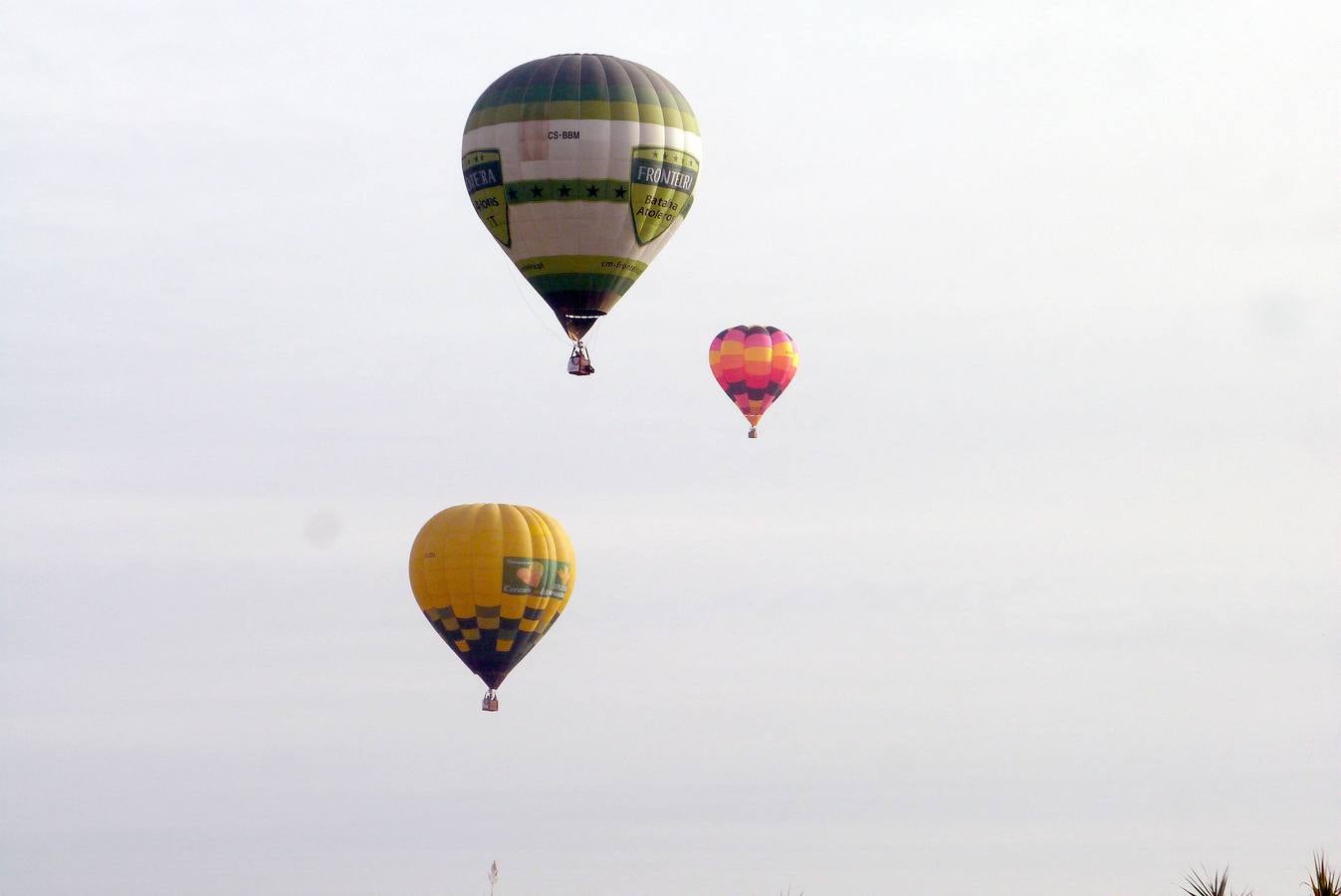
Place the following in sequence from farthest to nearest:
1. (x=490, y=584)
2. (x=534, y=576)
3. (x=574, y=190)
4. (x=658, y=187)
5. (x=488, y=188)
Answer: (x=534, y=576), (x=490, y=584), (x=488, y=188), (x=658, y=187), (x=574, y=190)

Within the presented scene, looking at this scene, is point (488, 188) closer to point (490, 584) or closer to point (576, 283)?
point (576, 283)

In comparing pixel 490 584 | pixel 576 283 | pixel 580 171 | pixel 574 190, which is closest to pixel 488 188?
pixel 574 190

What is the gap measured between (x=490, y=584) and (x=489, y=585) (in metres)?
0.04

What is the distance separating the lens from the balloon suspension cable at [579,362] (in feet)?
223

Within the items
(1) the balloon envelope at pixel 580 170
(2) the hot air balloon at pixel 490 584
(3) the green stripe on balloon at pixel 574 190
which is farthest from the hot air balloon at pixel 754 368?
(3) the green stripe on balloon at pixel 574 190

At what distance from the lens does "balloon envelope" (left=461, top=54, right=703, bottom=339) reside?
65.6 meters

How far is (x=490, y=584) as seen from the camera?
72125mm

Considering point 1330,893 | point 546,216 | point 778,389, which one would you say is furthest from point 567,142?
point 1330,893

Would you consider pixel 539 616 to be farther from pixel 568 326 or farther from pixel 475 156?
pixel 475 156

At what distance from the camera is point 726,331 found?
89.9m

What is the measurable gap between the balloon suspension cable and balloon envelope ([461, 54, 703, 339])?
35 cm

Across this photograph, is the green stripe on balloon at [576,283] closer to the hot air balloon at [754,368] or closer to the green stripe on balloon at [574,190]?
the green stripe on balloon at [574,190]

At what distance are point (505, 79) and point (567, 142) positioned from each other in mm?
2982

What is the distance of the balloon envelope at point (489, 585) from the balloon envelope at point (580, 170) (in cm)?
750
